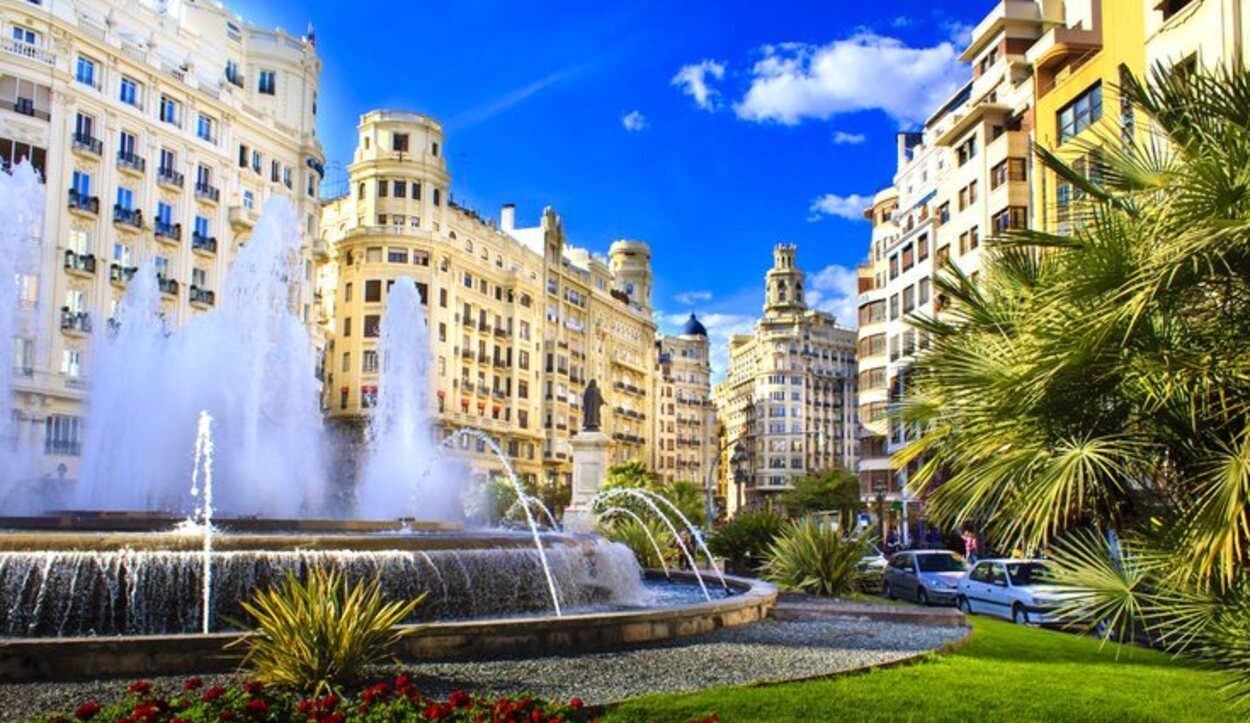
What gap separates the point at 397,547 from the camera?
15.6m

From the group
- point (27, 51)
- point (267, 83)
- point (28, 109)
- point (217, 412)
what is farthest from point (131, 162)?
point (217, 412)

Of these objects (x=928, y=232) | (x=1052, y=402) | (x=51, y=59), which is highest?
(x=51, y=59)

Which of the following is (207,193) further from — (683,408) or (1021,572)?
(683,408)

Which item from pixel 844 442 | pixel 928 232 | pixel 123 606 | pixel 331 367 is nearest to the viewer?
pixel 123 606

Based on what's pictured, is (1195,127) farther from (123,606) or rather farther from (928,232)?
(928,232)

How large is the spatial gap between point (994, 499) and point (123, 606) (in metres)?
9.61

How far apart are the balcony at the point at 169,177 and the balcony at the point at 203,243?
245 centimetres

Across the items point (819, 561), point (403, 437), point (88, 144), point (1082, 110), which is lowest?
point (819, 561)

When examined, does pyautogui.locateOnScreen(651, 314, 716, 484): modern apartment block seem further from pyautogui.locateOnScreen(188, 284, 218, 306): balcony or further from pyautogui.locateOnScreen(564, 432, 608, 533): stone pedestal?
pyautogui.locateOnScreen(564, 432, 608, 533): stone pedestal

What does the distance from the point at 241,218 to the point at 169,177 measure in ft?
14.7

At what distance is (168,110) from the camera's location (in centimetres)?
5356

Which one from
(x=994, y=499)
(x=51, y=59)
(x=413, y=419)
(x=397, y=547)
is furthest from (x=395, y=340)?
(x=994, y=499)

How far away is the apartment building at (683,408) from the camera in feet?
435

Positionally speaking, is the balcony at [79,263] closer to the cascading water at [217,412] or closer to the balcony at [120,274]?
the balcony at [120,274]
